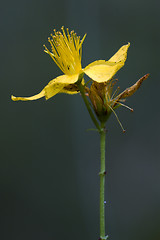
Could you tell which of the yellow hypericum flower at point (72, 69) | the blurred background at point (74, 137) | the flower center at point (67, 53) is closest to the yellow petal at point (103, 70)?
the yellow hypericum flower at point (72, 69)

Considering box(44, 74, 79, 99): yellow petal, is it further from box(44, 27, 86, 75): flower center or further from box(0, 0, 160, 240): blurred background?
box(0, 0, 160, 240): blurred background

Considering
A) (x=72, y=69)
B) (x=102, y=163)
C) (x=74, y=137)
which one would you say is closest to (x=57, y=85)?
(x=72, y=69)

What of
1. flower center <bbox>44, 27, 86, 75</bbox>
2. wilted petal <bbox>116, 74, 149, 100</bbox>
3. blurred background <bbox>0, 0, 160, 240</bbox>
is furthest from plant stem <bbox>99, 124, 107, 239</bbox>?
blurred background <bbox>0, 0, 160, 240</bbox>

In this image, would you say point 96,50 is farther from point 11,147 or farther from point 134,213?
point 134,213

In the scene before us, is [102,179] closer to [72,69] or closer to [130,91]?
[130,91]

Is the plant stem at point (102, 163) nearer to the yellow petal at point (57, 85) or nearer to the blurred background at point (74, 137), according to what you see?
the yellow petal at point (57, 85)

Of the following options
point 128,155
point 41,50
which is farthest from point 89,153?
point 41,50

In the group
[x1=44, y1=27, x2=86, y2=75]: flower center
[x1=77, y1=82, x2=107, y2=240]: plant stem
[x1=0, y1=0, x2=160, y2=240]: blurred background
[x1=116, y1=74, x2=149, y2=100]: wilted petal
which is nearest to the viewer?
[x1=77, y1=82, x2=107, y2=240]: plant stem
